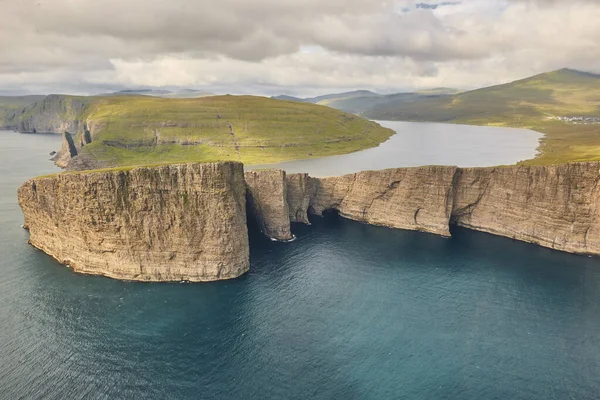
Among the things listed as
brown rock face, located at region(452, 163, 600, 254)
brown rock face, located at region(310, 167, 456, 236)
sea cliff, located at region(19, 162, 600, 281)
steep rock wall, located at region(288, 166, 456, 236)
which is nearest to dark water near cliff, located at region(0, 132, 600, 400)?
sea cliff, located at region(19, 162, 600, 281)

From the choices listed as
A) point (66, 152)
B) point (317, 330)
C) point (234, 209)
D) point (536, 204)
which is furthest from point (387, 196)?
point (66, 152)

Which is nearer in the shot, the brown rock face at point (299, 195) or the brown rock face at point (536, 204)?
the brown rock face at point (536, 204)

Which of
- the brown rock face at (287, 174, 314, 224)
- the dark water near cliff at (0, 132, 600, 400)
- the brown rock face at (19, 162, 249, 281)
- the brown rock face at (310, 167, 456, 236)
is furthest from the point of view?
the brown rock face at (287, 174, 314, 224)

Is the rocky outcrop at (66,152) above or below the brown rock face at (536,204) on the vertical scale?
above

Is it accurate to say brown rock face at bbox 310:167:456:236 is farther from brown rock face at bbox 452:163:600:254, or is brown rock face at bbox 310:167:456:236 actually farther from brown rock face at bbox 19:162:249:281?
brown rock face at bbox 19:162:249:281

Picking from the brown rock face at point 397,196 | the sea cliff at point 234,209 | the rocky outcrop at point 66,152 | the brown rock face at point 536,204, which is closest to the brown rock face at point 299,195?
the sea cliff at point 234,209

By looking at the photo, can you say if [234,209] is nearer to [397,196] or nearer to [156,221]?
[156,221]

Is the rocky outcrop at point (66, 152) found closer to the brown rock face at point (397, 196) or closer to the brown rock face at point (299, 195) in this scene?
the brown rock face at point (299, 195)

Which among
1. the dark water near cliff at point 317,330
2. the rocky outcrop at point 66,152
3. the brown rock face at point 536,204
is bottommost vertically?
the dark water near cliff at point 317,330
